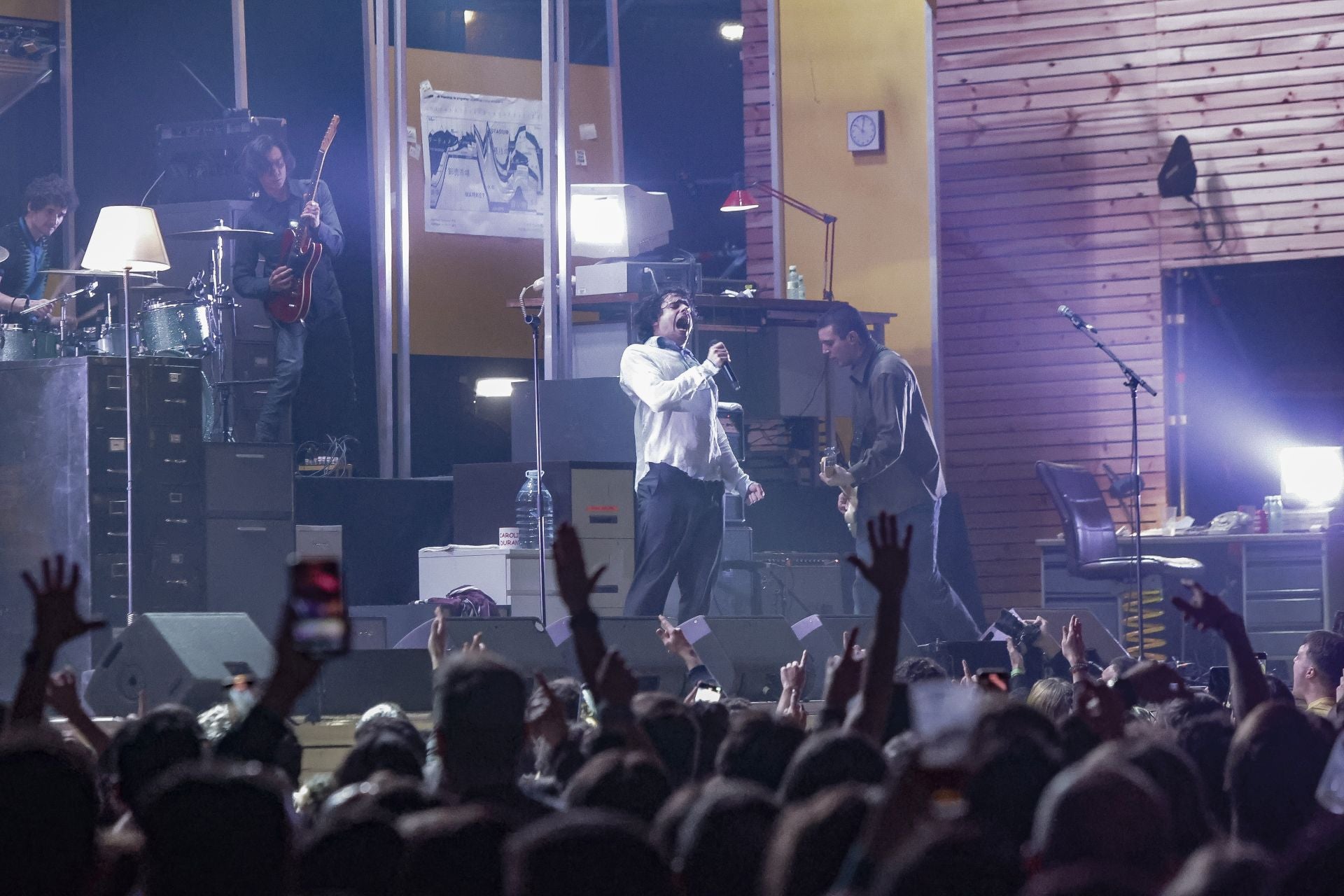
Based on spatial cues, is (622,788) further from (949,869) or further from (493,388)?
(493,388)

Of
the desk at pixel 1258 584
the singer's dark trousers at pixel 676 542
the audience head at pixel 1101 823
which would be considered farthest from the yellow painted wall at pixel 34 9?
the audience head at pixel 1101 823

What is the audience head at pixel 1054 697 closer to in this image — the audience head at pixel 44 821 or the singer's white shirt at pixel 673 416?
the audience head at pixel 44 821

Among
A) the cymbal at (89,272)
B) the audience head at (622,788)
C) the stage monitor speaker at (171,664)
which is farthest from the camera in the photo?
the cymbal at (89,272)

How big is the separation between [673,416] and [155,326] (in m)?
2.68

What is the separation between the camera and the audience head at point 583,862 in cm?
162

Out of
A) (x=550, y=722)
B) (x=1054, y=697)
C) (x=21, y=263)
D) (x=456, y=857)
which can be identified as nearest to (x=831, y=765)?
(x=456, y=857)

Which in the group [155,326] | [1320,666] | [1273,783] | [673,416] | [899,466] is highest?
[155,326]

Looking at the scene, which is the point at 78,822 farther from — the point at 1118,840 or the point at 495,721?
the point at 1118,840

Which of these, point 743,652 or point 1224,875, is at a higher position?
point 1224,875

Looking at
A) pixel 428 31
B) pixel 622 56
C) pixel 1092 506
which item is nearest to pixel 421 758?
pixel 1092 506

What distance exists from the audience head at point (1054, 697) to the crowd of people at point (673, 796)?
2.44 ft

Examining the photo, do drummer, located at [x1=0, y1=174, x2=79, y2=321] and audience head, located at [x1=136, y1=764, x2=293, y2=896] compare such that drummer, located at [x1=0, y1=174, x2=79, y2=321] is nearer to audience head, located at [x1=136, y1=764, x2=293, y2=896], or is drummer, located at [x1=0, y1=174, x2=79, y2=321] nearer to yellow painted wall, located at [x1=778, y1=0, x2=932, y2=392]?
yellow painted wall, located at [x1=778, y1=0, x2=932, y2=392]

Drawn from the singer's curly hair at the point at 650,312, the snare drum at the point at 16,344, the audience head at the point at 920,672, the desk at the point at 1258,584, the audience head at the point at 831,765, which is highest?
the singer's curly hair at the point at 650,312

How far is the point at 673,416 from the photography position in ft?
25.7
